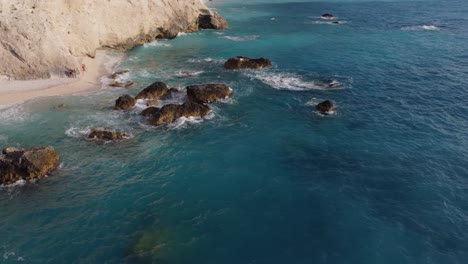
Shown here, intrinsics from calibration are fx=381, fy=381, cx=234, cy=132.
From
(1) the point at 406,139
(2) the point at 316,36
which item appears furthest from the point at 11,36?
(2) the point at 316,36

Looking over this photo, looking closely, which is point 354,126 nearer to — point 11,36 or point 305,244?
point 305,244

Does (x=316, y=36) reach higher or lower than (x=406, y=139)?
higher

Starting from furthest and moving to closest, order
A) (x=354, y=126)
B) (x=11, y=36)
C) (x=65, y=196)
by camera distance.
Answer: (x=11, y=36)
(x=354, y=126)
(x=65, y=196)

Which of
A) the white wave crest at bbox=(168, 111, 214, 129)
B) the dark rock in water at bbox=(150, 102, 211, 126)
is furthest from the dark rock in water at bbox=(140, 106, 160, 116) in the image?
the white wave crest at bbox=(168, 111, 214, 129)

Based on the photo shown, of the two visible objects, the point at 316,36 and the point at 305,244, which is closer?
the point at 305,244

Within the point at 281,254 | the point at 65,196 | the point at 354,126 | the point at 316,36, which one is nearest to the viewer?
the point at 281,254

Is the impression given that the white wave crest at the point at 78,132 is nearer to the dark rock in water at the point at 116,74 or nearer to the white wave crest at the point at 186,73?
the dark rock in water at the point at 116,74

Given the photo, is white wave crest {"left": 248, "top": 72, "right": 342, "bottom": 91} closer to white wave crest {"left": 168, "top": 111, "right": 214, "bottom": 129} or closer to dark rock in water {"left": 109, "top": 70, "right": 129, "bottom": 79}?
white wave crest {"left": 168, "top": 111, "right": 214, "bottom": 129}
